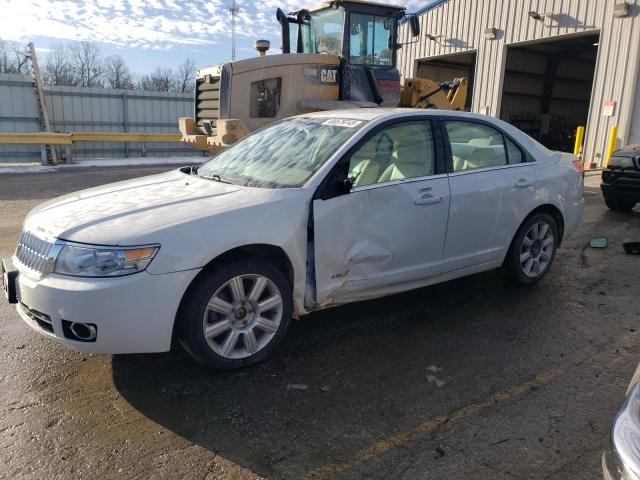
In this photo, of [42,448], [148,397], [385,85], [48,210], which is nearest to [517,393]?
[148,397]

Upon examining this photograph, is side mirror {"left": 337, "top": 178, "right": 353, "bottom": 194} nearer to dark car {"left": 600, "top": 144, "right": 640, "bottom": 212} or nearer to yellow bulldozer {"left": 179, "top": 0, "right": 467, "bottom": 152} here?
yellow bulldozer {"left": 179, "top": 0, "right": 467, "bottom": 152}

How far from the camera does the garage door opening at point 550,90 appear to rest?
2538cm

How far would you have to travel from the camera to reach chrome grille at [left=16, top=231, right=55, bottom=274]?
312 cm

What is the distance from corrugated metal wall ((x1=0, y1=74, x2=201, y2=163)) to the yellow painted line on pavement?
1649 cm

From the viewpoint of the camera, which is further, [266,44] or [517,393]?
[266,44]

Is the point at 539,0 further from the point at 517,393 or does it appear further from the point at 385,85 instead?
the point at 517,393

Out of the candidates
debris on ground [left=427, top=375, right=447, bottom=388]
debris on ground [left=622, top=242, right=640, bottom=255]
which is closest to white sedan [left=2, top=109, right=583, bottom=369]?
debris on ground [left=427, top=375, right=447, bottom=388]

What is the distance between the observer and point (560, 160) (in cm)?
534

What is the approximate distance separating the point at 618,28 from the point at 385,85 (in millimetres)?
7890

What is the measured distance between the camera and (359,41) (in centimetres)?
1072

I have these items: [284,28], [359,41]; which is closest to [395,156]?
[359,41]

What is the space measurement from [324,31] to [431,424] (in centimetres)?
960

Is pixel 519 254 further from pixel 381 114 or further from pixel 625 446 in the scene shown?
pixel 625 446

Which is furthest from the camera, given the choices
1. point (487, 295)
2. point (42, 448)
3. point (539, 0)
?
point (539, 0)
